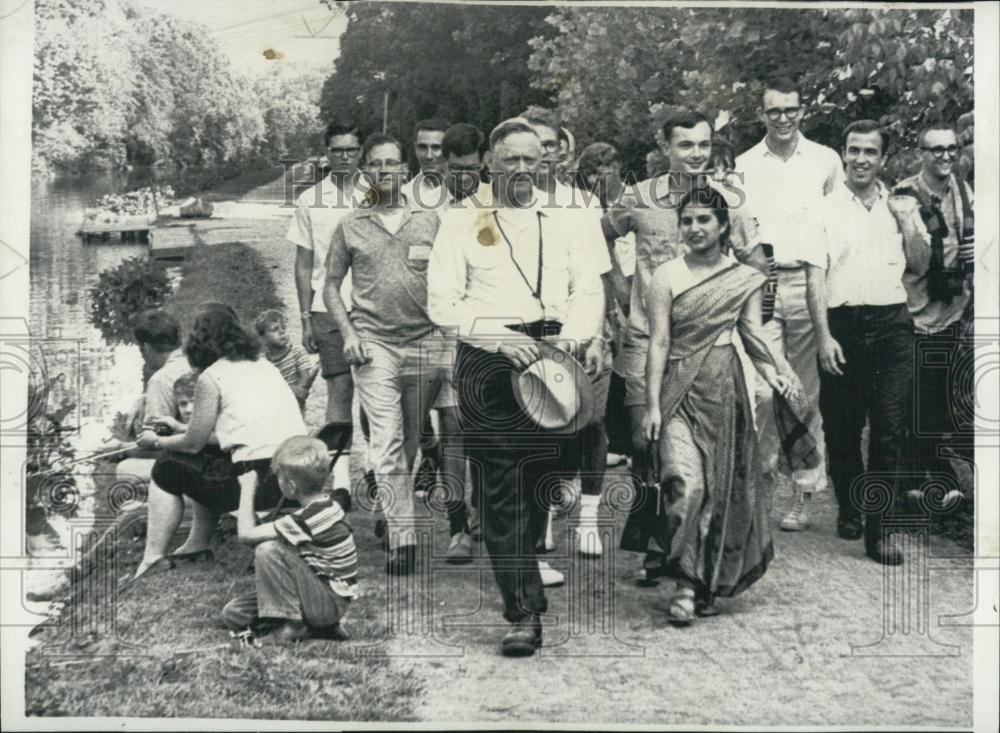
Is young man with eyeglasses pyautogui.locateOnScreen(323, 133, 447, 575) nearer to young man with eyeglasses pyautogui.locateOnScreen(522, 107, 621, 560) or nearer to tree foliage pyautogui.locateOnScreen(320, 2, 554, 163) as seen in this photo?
tree foliage pyautogui.locateOnScreen(320, 2, 554, 163)

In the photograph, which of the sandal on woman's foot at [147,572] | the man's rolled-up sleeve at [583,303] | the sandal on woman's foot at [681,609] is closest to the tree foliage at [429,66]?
the man's rolled-up sleeve at [583,303]

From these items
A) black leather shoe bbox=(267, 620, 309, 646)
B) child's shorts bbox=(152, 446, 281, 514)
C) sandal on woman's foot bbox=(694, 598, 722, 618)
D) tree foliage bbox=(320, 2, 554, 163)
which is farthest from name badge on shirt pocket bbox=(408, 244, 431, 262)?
sandal on woman's foot bbox=(694, 598, 722, 618)

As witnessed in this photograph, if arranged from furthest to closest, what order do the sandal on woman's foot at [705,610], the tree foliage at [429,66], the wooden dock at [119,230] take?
the wooden dock at [119,230], the tree foliage at [429,66], the sandal on woman's foot at [705,610]

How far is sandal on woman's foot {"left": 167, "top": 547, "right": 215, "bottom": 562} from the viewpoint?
6.38 meters

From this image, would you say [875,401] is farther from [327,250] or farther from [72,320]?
[72,320]

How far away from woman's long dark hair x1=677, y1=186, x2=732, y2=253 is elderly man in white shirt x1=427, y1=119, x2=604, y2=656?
0.63 m

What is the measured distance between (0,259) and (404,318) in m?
2.21

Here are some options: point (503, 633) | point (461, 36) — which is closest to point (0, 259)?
point (461, 36)

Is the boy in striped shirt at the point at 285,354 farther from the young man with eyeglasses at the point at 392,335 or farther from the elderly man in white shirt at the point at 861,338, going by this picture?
the elderly man in white shirt at the point at 861,338

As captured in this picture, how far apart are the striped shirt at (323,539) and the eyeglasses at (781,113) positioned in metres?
3.12

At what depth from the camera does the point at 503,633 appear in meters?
6.31

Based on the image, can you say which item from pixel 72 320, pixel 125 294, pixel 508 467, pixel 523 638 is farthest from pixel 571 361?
pixel 72 320

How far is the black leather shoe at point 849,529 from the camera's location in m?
6.50

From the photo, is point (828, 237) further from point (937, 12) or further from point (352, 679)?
point (352, 679)
